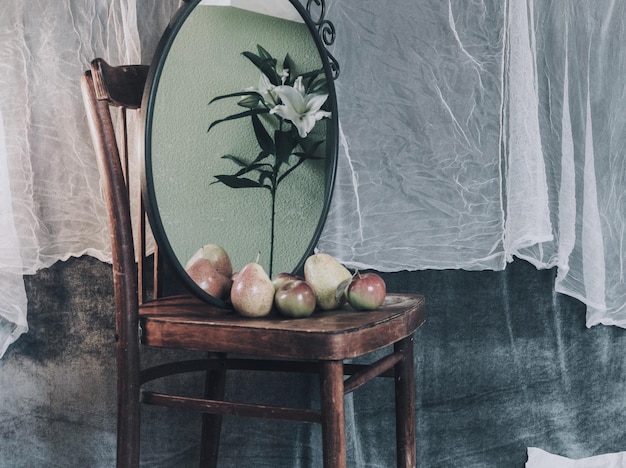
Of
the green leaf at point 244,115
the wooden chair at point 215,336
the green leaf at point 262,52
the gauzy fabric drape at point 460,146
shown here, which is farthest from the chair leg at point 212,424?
the green leaf at point 262,52

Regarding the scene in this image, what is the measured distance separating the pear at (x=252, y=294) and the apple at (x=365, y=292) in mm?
132

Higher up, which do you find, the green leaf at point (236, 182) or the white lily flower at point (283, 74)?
the white lily flower at point (283, 74)

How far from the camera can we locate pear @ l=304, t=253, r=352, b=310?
4.08ft

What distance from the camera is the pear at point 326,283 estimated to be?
1.24m

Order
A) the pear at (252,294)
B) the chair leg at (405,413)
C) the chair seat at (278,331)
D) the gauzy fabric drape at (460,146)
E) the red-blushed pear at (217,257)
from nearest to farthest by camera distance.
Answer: the chair seat at (278,331)
the pear at (252,294)
the red-blushed pear at (217,257)
the chair leg at (405,413)
the gauzy fabric drape at (460,146)

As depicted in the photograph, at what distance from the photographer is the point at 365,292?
1211mm

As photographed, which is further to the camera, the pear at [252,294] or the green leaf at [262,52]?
the green leaf at [262,52]

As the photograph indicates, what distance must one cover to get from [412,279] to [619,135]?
552mm

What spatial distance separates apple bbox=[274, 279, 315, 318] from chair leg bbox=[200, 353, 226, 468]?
32 cm

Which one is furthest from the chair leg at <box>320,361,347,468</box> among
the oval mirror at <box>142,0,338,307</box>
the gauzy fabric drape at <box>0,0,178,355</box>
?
the gauzy fabric drape at <box>0,0,178,355</box>

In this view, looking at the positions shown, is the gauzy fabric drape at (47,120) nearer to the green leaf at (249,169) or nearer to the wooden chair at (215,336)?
the wooden chair at (215,336)

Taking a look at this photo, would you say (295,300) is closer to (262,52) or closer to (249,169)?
(249,169)

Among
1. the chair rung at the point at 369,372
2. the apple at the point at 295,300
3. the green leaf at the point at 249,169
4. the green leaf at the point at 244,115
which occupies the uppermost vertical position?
the green leaf at the point at 244,115

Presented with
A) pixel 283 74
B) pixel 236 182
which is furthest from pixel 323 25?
pixel 236 182
